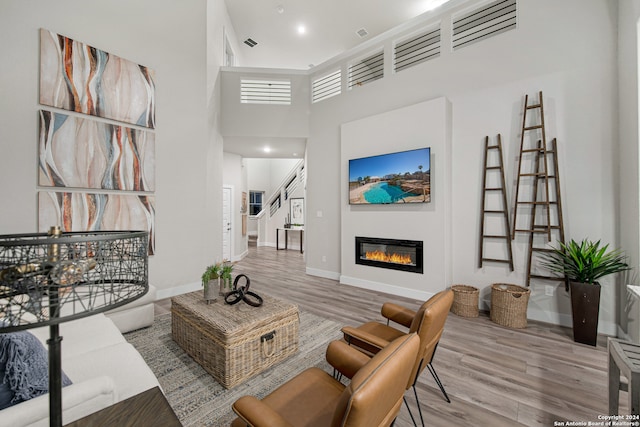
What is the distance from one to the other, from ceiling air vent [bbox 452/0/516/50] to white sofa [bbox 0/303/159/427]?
502cm

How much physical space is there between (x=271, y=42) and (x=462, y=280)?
22.8ft

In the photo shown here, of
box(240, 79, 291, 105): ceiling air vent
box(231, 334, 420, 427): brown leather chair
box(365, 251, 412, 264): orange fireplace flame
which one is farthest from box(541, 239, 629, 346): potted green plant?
box(240, 79, 291, 105): ceiling air vent

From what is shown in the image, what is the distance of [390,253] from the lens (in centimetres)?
426

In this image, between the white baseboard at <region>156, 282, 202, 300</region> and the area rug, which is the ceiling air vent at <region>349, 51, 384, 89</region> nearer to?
the area rug

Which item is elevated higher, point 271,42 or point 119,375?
point 271,42

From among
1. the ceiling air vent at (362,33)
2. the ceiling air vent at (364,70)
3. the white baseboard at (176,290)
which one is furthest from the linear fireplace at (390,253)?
the ceiling air vent at (362,33)

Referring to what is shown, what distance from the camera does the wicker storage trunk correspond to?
77.0 inches

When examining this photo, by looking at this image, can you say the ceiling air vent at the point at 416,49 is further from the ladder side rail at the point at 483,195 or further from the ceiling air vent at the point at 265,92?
the ceiling air vent at the point at 265,92

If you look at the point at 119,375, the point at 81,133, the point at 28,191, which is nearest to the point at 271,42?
the point at 81,133

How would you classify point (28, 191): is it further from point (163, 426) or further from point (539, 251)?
point (539, 251)

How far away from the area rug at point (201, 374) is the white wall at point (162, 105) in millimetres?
1636

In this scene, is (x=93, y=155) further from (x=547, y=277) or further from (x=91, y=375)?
(x=547, y=277)

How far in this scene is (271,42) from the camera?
6770 mm

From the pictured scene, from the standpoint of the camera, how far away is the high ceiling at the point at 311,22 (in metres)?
5.39
